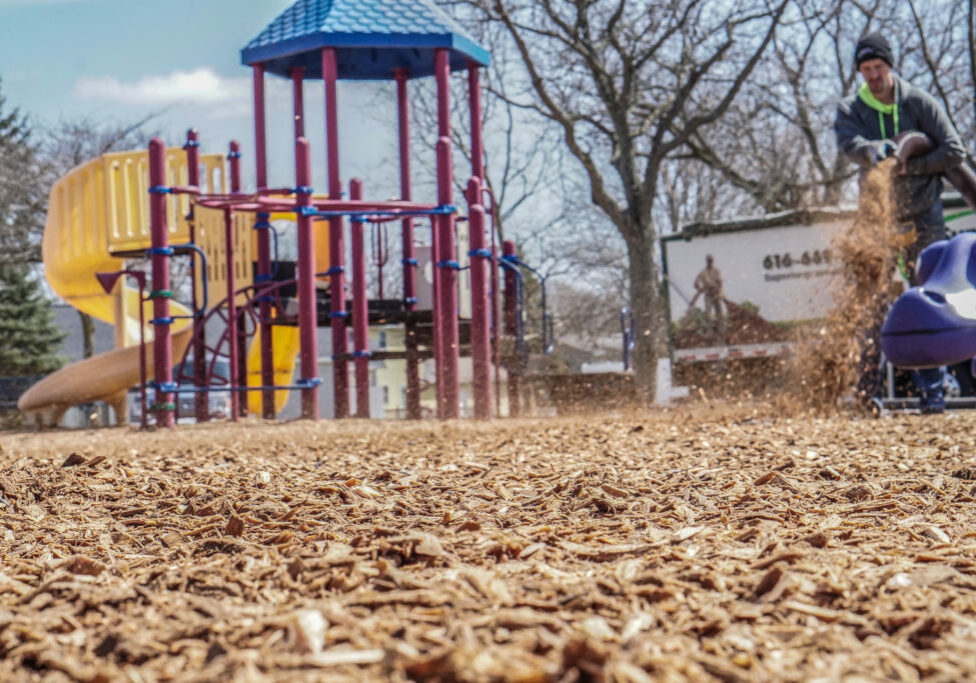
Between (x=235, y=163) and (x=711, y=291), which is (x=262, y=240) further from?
(x=711, y=291)

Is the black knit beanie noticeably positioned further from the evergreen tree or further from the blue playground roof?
the evergreen tree

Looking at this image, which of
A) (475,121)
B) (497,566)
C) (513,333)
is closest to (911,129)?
(475,121)

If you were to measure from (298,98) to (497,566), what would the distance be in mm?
10760

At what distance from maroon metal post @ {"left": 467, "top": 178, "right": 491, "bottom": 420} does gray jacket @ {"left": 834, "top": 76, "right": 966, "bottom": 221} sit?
10.6 ft

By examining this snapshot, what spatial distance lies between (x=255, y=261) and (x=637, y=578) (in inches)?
466

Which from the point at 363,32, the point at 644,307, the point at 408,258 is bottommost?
the point at 644,307

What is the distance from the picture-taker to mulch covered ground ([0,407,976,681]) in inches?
85.4

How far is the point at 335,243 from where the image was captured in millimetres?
11891

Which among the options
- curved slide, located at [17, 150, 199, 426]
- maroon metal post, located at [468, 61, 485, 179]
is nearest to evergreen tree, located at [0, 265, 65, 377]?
curved slide, located at [17, 150, 199, 426]

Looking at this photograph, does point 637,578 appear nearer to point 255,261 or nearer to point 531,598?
point 531,598

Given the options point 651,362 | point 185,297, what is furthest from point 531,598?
point 185,297

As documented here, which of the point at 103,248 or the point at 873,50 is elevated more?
the point at 873,50

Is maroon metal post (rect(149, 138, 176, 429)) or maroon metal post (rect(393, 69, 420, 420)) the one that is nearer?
maroon metal post (rect(149, 138, 176, 429))

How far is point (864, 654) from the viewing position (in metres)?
2.20
